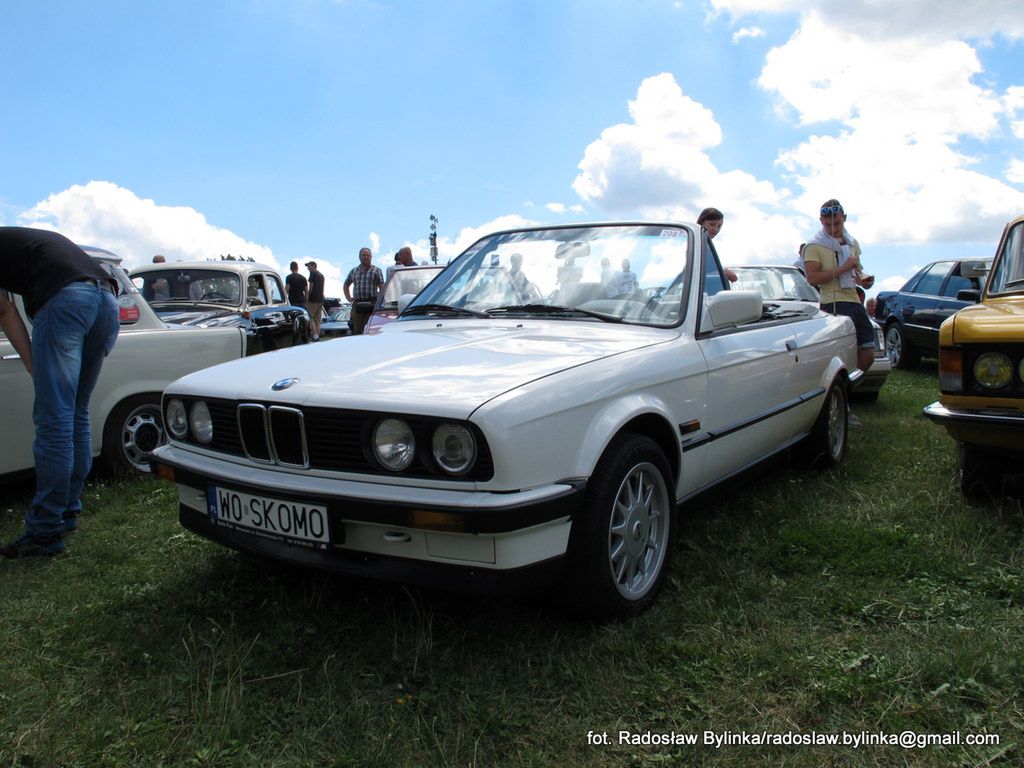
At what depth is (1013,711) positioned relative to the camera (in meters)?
2.26

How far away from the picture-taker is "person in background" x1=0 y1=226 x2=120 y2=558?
12.0 feet

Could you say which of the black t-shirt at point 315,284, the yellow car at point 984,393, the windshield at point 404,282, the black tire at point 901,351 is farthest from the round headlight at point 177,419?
the black t-shirt at point 315,284

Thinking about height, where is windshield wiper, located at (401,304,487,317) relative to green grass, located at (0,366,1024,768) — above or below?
above

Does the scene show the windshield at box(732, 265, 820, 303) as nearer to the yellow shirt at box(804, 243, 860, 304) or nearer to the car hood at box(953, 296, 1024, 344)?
the yellow shirt at box(804, 243, 860, 304)

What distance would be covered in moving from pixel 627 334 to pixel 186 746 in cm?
206

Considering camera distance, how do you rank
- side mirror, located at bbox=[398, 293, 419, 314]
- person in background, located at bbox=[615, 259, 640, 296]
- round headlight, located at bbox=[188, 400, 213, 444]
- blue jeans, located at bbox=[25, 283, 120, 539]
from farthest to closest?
side mirror, located at bbox=[398, 293, 419, 314]
blue jeans, located at bbox=[25, 283, 120, 539]
person in background, located at bbox=[615, 259, 640, 296]
round headlight, located at bbox=[188, 400, 213, 444]

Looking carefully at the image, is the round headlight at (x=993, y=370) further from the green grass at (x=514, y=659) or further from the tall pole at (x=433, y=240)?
the tall pole at (x=433, y=240)

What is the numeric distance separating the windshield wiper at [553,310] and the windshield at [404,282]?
5.25 metres

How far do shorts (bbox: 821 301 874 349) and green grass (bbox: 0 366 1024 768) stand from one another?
260 cm

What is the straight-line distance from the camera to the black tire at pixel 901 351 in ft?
35.7

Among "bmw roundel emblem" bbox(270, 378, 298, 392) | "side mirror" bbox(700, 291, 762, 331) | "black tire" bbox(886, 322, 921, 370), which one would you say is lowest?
"black tire" bbox(886, 322, 921, 370)

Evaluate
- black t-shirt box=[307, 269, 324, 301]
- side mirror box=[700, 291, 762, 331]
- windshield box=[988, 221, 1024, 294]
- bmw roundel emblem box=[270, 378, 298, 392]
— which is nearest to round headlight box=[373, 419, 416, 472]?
bmw roundel emblem box=[270, 378, 298, 392]

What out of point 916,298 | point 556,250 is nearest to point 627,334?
point 556,250

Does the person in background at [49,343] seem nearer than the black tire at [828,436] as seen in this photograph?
Yes
